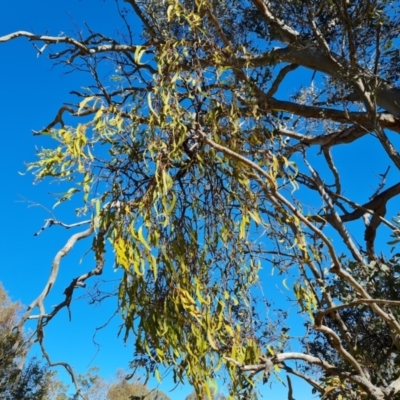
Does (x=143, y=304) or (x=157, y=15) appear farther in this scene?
(x=157, y=15)

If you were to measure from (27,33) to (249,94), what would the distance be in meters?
2.70

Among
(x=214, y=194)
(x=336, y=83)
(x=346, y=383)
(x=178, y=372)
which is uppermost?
(x=336, y=83)

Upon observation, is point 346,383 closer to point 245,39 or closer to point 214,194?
point 214,194

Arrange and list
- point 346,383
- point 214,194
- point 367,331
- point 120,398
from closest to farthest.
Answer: point 214,194
point 346,383
point 367,331
point 120,398

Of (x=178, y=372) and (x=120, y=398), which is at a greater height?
(x=120, y=398)

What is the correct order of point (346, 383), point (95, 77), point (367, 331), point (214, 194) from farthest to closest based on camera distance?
point (367, 331) → point (346, 383) → point (95, 77) → point (214, 194)

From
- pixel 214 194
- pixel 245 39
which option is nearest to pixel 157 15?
pixel 245 39

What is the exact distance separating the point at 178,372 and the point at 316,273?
83 centimetres

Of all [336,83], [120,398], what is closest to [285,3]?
[336,83]

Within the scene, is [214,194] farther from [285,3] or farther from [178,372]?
[285,3]

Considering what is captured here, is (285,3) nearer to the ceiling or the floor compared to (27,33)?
nearer to the ceiling

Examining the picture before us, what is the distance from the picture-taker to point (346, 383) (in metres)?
2.55

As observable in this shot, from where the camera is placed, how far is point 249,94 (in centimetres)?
229

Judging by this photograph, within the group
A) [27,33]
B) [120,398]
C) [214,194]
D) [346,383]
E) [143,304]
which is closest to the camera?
[143,304]
